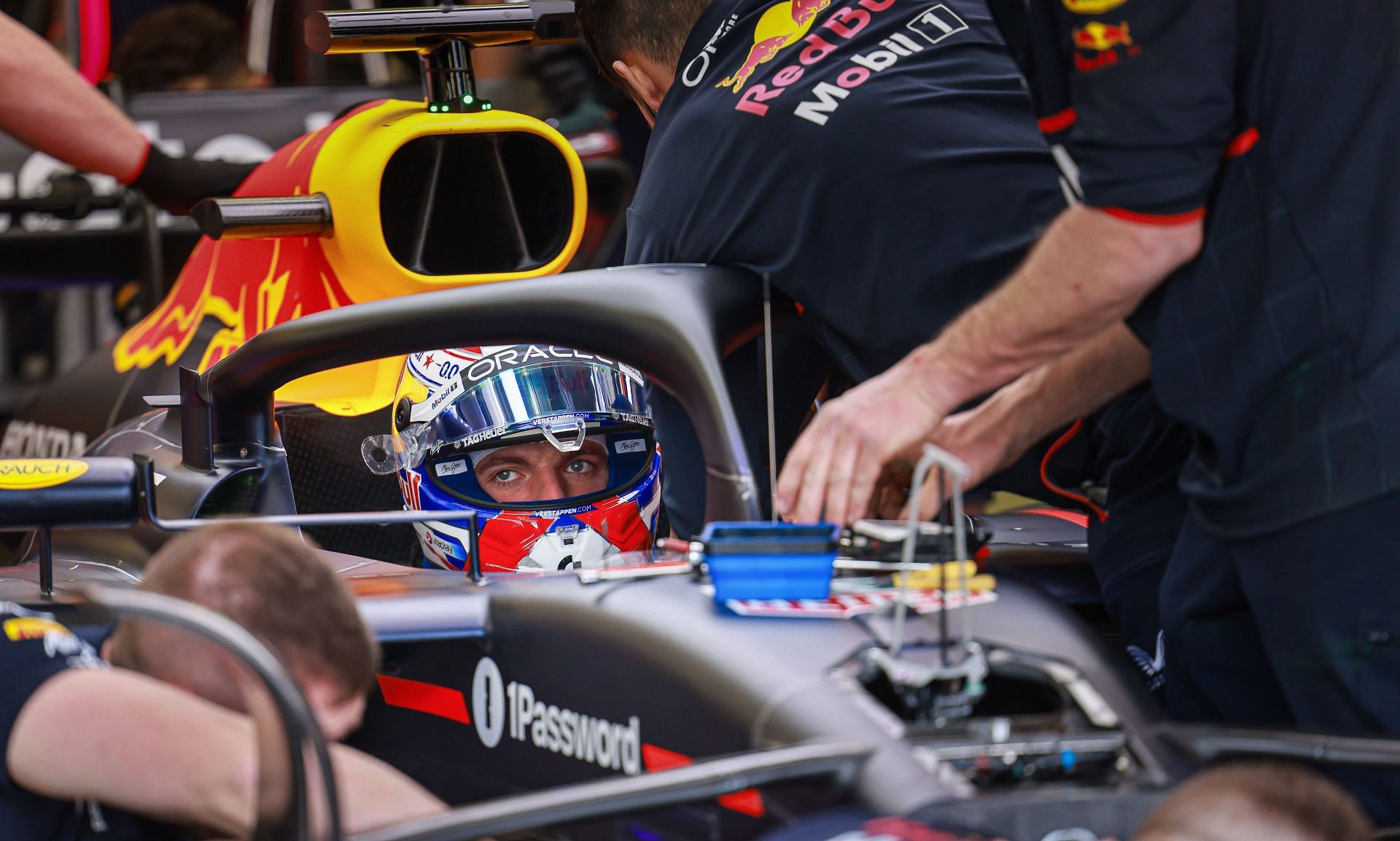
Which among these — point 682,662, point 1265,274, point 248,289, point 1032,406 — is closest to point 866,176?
point 1032,406

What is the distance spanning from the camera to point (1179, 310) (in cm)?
144

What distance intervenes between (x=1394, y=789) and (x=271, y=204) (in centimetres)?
188

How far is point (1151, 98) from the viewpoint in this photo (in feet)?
4.24

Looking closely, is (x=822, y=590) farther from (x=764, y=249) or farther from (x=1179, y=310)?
(x=764, y=249)

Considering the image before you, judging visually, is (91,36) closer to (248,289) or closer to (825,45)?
(248,289)

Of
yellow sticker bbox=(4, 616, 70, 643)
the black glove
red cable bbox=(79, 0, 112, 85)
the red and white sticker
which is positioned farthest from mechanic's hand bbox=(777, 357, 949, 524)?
red cable bbox=(79, 0, 112, 85)

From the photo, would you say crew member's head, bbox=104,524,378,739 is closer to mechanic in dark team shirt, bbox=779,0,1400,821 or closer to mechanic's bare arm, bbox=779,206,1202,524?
mechanic's bare arm, bbox=779,206,1202,524

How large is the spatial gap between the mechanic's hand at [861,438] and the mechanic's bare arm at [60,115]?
2215 mm

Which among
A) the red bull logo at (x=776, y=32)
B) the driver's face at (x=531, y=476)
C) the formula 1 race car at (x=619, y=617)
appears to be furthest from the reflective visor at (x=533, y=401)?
the red bull logo at (x=776, y=32)

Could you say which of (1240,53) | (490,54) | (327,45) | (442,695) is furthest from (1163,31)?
(490,54)

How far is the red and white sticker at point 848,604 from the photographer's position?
1.38 metres

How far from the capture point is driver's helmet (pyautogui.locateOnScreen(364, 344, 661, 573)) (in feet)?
7.85

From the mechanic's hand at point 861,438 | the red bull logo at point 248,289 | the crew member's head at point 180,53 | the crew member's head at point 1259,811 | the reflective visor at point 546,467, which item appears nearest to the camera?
the crew member's head at point 1259,811

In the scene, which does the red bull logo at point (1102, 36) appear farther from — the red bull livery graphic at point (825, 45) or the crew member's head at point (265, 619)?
the crew member's head at point (265, 619)
